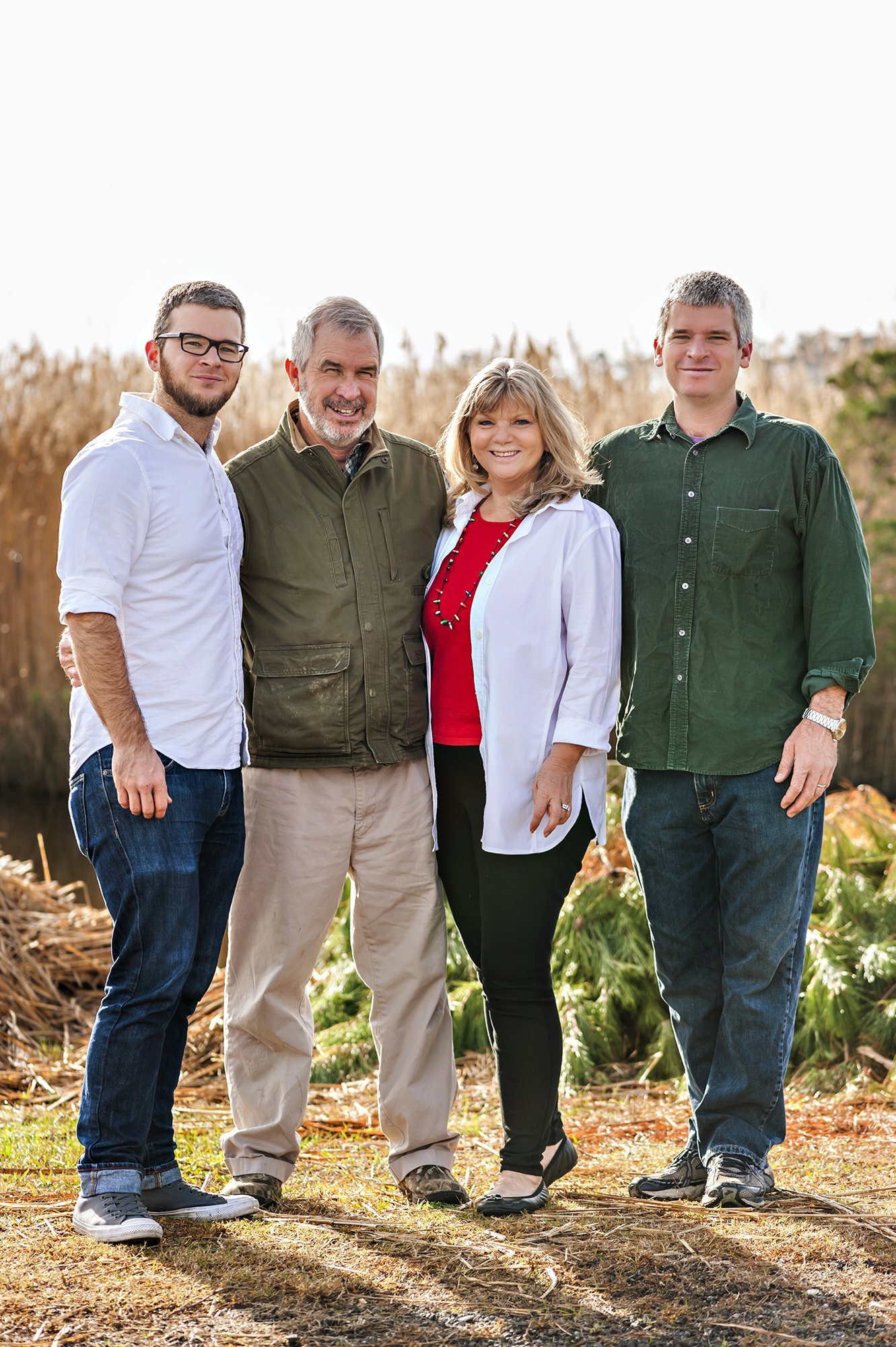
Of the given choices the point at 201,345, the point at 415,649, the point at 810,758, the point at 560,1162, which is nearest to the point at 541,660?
the point at 415,649

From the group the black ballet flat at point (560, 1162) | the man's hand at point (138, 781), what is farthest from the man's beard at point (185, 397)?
the black ballet flat at point (560, 1162)

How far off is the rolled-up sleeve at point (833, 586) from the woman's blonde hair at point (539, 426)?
467 mm

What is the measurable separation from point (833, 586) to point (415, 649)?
0.90m

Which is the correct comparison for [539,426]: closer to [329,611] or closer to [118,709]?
[329,611]

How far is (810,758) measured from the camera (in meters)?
2.71

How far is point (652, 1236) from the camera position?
98.6 inches

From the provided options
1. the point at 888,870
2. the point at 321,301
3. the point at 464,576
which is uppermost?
the point at 321,301

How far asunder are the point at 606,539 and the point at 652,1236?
4.52ft

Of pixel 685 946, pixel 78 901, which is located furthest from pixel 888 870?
pixel 78 901

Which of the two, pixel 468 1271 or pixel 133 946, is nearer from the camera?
pixel 468 1271

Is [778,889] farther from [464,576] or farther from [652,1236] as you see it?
[464,576]

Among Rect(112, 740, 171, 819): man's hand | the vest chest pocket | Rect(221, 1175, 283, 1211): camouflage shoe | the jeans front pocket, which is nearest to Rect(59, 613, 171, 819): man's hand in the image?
Rect(112, 740, 171, 819): man's hand

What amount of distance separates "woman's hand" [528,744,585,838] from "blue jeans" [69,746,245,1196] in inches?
26.2

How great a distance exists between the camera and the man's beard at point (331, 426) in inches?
113
